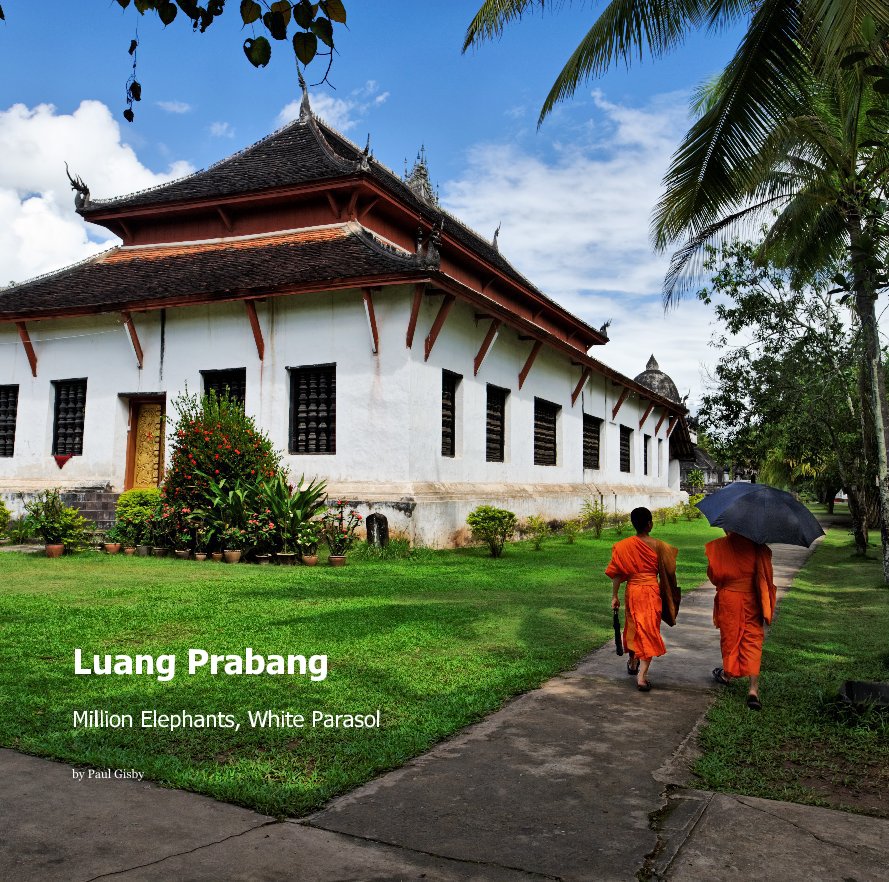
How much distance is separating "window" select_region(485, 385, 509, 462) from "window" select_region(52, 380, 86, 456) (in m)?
8.37

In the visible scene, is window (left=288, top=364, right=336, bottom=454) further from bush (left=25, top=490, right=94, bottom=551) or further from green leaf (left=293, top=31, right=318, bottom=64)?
green leaf (left=293, top=31, right=318, bottom=64)

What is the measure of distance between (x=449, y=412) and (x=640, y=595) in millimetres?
9850

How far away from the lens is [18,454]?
16.6 metres

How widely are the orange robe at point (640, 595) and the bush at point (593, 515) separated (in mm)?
13522

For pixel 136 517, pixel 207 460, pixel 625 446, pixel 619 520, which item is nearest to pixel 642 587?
pixel 207 460

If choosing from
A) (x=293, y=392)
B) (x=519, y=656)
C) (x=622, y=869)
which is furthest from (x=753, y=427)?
(x=622, y=869)

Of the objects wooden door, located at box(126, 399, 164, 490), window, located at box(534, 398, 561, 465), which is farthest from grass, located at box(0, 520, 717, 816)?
window, located at box(534, 398, 561, 465)

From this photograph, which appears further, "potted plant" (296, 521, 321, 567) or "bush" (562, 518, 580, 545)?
"bush" (562, 518, 580, 545)

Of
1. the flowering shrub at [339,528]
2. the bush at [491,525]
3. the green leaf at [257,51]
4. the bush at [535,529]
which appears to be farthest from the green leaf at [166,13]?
the bush at [535,529]

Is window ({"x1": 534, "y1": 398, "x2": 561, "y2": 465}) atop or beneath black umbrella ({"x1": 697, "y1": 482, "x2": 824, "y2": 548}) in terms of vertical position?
atop

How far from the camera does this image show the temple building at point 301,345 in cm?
1343

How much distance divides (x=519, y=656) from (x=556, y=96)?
5.57 metres

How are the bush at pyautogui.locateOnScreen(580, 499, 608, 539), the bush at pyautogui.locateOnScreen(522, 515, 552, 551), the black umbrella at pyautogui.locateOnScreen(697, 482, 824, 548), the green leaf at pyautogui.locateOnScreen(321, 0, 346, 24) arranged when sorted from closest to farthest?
the green leaf at pyautogui.locateOnScreen(321, 0, 346, 24) < the black umbrella at pyautogui.locateOnScreen(697, 482, 824, 548) < the bush at pyautogui.locateOnScreen(522, 515, 552, 551) < the bush at pyautogui.locateOnScreen(580, 499, 608, 539)

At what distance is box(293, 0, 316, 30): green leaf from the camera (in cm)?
283
